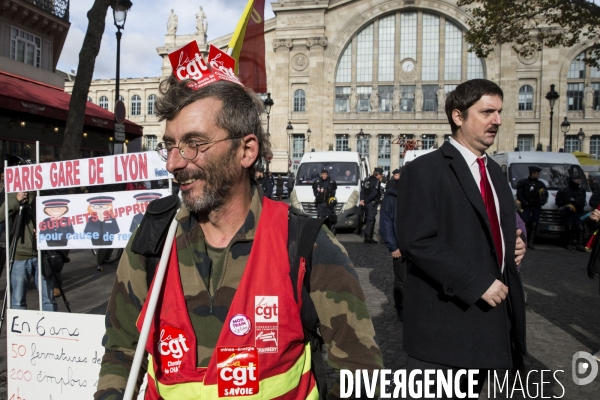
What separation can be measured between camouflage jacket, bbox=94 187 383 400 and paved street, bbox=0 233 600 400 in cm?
215

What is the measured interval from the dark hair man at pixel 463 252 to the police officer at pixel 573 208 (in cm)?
1172

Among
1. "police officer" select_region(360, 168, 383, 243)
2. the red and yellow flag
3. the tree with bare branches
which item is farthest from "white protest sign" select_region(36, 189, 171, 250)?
"police officer" select_region(360, 168, 383, 243)

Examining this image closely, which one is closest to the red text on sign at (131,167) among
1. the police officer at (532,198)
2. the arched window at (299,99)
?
the police officer at (532,198)

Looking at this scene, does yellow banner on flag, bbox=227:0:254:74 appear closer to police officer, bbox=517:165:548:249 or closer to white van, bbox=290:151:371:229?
police officer, bbox=517:165:548:249

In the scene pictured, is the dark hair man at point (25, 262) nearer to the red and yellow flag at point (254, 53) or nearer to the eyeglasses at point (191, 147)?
the red and yellow flag at point (254, 53)

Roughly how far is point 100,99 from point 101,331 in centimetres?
6799

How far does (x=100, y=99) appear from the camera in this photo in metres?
65.8

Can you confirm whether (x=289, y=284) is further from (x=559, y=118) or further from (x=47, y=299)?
(x=559, y=118)

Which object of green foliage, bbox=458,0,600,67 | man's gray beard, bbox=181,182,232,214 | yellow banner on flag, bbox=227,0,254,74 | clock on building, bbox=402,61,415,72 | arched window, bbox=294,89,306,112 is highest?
clock on building, bbox=402,61,415,72

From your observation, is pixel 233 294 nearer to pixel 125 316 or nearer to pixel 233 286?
pixel 233 286

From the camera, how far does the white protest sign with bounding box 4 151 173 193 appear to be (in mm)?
4121

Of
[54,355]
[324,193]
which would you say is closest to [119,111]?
[324,193]

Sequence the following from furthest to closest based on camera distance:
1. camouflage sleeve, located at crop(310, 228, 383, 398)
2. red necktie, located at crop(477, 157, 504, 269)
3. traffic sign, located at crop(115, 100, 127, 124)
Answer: traffic sign, located at crop(115, 100, 127, 124) < red necktie, located at crop(477, 157, 504, 269) < camouflage sleeve, located at crop(310, 228, 383, 398)

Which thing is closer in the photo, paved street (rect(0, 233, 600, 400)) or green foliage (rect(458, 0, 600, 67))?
paved street (rect(0, 233, 600, 400))
